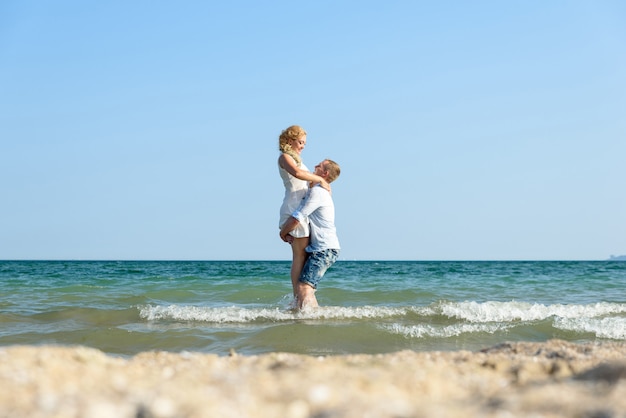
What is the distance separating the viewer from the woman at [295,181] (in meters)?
6.72

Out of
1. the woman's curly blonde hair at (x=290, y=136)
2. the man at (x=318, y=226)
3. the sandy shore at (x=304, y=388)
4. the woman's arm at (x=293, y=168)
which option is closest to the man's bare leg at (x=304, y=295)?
the man at (x=318, y=226)

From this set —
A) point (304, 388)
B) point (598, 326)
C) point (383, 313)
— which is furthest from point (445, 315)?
point (304, 388)

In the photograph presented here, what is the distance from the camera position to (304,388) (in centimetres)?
240

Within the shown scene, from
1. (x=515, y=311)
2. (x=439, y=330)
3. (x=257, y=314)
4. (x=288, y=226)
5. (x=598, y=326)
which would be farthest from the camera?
(x=515, y=311)

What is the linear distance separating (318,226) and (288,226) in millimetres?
337

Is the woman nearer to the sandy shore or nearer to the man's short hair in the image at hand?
the man's short hair

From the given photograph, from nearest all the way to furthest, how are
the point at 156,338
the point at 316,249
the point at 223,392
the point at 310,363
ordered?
the point at 223,392 → the point at 310,363 → the point at 156,338 → the point at 316,249

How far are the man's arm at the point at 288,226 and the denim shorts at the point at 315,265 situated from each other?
0.35m

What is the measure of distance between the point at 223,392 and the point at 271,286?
1061 centimetres

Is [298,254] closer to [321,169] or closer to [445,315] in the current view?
[321,169]

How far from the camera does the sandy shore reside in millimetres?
2125

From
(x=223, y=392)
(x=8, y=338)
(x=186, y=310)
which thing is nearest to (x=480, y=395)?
(x=223, y=392)

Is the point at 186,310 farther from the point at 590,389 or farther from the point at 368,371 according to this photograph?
the point at 590,389

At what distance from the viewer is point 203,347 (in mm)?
5746
